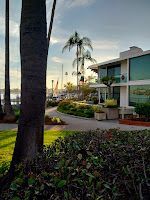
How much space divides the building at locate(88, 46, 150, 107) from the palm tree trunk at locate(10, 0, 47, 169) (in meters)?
24.0

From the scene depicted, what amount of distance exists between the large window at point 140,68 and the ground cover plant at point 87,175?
25176mm

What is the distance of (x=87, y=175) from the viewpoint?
399cm

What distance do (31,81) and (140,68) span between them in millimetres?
25760

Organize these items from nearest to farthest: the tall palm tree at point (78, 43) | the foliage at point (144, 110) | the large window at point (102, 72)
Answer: the foliage at point (144, 110)
the large window at point (102, 72)
the tall palm tree at point (78, 43)

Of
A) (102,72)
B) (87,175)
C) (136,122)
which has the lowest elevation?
(136,122)

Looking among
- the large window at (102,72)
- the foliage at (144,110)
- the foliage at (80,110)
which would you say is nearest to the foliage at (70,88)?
the large window at (102,72)

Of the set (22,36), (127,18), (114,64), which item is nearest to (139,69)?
(114,64)

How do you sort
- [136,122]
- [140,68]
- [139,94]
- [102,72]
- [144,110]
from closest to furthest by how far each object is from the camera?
[136,122] → [144,110] → [139,94] → [140,68] → [102,72]

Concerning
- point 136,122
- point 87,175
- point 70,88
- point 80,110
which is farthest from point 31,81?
point 70,88

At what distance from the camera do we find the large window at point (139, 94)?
1145 inches

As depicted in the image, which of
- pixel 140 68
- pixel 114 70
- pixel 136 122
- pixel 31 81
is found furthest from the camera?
pixel 114 70

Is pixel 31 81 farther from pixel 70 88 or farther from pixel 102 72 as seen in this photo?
pixel 70 88

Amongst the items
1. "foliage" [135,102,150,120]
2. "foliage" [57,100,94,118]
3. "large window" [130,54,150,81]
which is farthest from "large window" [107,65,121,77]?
"foliage" [135,102,150,120]

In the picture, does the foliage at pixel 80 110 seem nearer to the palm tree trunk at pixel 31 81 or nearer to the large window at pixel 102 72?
the large window at pixel 102 72
